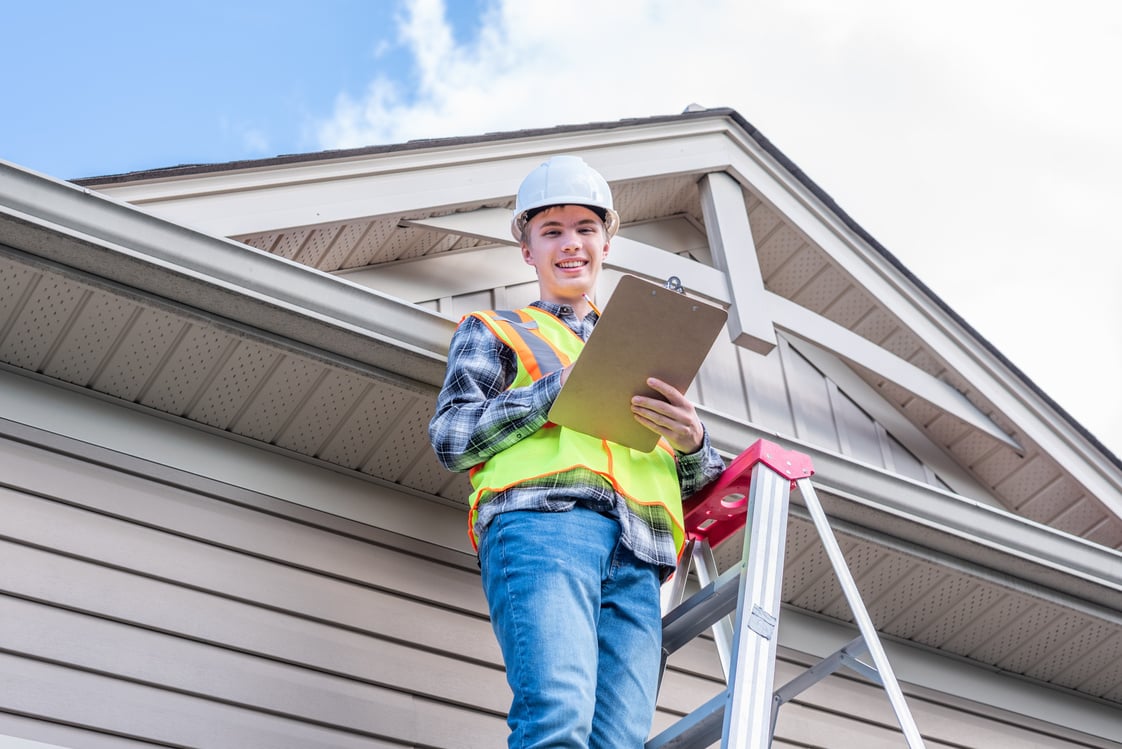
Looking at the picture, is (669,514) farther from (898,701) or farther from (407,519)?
(407,519)

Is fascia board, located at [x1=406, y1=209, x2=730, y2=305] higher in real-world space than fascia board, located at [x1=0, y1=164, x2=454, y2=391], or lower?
higher

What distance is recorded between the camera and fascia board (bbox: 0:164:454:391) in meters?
2.74

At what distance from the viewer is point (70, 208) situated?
2760 millimetres

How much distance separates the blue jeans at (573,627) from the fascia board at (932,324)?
9.31ft

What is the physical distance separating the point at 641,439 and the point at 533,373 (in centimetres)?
30

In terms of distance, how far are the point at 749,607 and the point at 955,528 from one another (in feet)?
6.02

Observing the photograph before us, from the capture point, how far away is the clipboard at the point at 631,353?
86.7 inches

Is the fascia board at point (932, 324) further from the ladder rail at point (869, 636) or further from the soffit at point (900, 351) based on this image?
the ladder rail at point (869, 636)

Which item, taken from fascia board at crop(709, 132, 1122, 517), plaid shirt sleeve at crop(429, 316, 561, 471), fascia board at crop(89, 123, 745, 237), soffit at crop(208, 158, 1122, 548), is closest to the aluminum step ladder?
plaid shirt sleeve at crop(429, 316, 561, 471)

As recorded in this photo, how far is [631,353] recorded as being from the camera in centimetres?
227

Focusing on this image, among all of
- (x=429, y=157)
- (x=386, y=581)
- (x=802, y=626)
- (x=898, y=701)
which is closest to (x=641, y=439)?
(x=898, y=701)

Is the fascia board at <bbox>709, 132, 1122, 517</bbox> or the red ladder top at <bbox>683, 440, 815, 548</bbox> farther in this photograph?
the fascia board at <bbox>709, 132, 1122, 517</bbox>

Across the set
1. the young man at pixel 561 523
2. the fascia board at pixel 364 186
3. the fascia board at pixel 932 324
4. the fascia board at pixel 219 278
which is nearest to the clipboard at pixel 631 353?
the young man at pixel 561 523

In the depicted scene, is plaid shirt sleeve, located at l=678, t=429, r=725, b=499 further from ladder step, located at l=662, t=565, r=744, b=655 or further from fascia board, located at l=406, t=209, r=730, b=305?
fascia board, located at l=406, t=209, r=730, b=305
